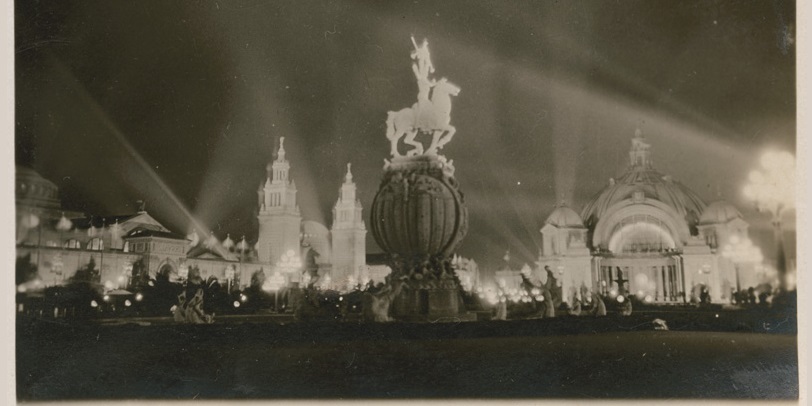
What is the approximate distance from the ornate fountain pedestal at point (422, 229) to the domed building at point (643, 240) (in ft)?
4.10

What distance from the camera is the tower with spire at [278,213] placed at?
27.6ft

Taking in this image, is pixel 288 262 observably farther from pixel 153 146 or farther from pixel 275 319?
pixel 153 146

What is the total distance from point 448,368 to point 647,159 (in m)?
3.67

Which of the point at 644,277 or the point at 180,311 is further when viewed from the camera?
the point at 644,277

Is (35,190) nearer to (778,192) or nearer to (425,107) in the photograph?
(425,107)

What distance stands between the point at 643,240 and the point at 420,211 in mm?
3024

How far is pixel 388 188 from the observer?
8.41 metres

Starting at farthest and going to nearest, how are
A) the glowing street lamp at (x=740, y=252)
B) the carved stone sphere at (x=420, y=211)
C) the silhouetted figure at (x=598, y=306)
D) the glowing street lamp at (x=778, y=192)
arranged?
the carved stone sphere at (x=420, y=211), the silhouetted figure at (x=598, y=306), the glowing street lamp at (x=740, y=252), the glowing street lamp at (x=778, y=192)

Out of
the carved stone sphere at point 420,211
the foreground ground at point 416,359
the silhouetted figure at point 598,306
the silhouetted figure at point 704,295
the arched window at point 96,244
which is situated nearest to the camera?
the foreground ground at point 416,359

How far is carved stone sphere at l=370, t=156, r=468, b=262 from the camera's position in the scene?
8320 mm

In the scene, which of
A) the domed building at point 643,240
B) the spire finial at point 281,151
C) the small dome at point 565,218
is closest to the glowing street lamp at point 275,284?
the spire finial at point 281,151

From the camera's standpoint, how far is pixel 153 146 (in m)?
8.43

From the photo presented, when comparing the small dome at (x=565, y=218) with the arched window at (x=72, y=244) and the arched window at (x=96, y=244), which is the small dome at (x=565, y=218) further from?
the arched window at (x=72, y=244)

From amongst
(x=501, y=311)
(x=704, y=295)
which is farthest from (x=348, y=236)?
(x=704, y=295)
